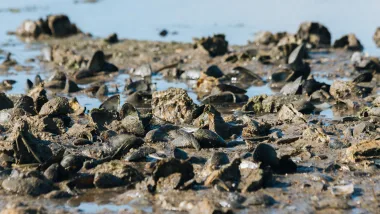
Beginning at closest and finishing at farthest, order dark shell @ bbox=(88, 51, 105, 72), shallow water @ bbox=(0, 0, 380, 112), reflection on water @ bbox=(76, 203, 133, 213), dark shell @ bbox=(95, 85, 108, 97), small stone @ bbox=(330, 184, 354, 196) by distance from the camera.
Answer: reflection on water @ bbox=(76, 203, 133, 213), small stone @ bbox=(330, 184, 354, 196), dark shell @ bbox=(95, 85, 108, 97), dark shell @ bbox=(88, 51, 105, 72), shallow water @ bbox=(0, 0, 380, 112)

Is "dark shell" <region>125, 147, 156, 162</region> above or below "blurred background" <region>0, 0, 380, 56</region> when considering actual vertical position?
below

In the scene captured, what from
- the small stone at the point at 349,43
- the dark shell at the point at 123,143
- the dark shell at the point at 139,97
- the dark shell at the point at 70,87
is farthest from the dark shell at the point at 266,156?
the small stone at the point at 349,43

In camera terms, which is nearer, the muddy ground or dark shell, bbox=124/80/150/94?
the muddy ground

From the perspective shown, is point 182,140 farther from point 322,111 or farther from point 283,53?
point 283,53

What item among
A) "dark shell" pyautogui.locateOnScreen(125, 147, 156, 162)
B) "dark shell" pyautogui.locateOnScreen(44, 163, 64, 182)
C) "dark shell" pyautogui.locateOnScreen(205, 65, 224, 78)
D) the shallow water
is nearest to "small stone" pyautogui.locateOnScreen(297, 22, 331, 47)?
the shallow water

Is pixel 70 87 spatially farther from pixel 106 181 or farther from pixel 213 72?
pixel 106 181

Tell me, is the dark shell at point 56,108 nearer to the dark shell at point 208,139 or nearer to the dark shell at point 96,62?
the dark shell at point 208,139

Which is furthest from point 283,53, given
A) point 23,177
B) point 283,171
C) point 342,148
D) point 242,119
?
point 23,177

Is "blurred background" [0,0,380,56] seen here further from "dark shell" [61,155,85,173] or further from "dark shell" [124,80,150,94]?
"dark shell" [61,155,85,173]

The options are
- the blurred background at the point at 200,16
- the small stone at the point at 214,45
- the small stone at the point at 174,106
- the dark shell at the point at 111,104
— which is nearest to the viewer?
the small stone at the point at 174,106

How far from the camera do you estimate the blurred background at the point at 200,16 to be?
1991cm

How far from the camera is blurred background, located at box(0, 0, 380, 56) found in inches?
784

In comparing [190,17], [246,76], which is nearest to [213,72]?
[246,76]

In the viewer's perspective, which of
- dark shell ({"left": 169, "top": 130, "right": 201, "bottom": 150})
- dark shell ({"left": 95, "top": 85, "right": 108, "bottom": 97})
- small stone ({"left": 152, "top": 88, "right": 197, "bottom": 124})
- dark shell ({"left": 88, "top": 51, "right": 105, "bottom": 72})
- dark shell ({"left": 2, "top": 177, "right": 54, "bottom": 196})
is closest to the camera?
dark shell ({"left": 2, "top": 177, "right": 54, "bottom": 196})
